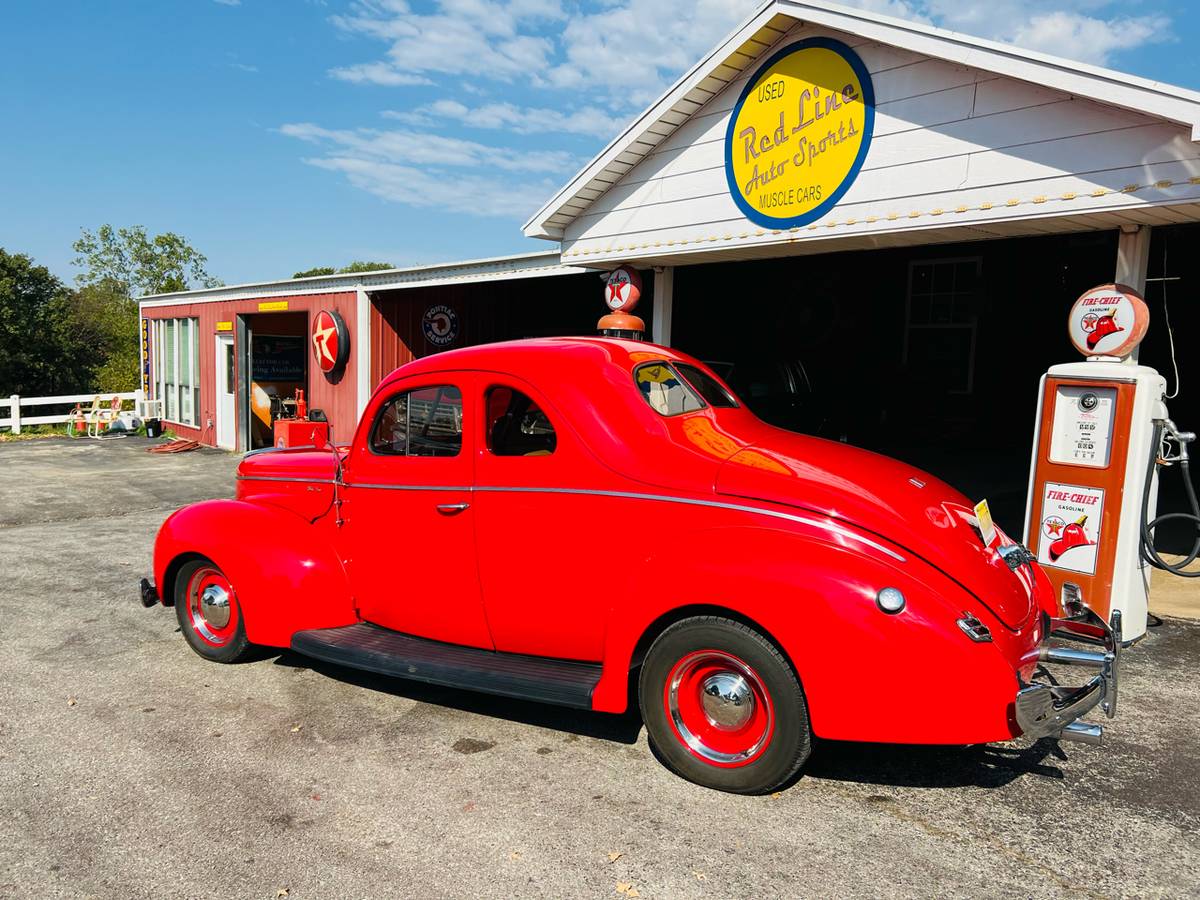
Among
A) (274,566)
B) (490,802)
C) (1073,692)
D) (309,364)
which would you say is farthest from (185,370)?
(1073,692)

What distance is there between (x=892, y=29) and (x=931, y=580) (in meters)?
5.00

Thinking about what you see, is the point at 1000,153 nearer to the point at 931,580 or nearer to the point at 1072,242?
the point at 931,580

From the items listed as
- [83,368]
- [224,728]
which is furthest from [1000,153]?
[83,368]

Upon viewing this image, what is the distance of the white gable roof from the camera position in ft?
16.7

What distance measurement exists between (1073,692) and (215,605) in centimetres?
452

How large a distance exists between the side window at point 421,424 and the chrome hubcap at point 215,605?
1366 millimetres

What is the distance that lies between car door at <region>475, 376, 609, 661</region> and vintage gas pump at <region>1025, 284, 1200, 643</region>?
351 centimetres

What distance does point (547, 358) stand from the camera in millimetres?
4031

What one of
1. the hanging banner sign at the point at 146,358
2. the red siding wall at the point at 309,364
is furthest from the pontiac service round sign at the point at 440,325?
the hanging banner sign at the point at 146,358

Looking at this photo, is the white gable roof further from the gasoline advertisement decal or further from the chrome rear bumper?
the chrome rear bumper

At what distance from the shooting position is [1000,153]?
5973 millimetres

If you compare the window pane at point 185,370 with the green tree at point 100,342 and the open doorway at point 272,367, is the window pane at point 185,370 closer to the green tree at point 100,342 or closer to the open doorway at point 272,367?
the open doorway at point 272,367

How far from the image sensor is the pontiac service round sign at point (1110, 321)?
5246 mm

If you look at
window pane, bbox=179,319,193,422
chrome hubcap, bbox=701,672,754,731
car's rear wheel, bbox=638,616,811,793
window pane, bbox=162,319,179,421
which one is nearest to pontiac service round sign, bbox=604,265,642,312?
car's rear wheel, bbox=638,616,811,793
